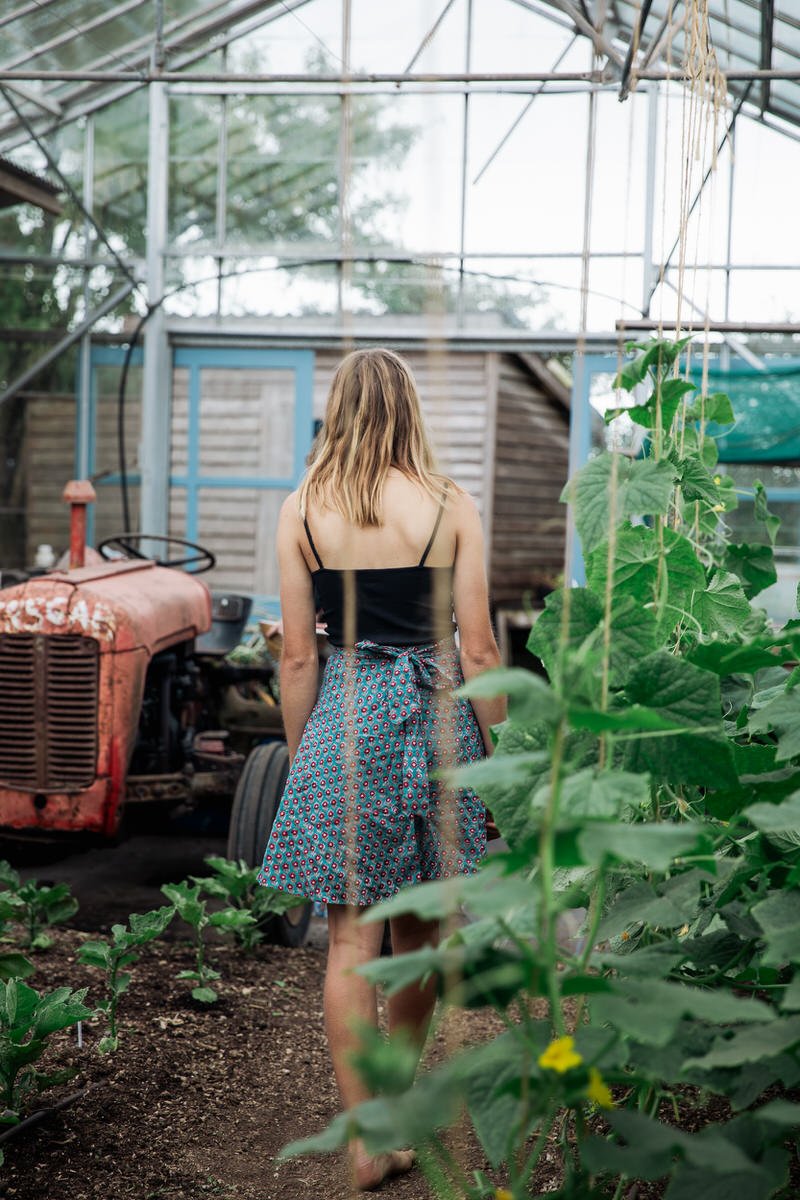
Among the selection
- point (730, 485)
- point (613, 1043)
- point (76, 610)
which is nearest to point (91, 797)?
point (76, 610)

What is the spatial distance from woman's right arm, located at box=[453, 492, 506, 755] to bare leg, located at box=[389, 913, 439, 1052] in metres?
0.36

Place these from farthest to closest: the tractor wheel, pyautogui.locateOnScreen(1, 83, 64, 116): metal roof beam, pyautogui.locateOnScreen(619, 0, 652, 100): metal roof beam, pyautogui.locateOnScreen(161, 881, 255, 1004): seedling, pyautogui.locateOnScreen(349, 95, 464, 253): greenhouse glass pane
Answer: pyautogui.locateOnScreen(349, 95, 464, 253): greenhouse glass pane, pyautogui.locateOnScreen(1, 83, 64, 116): metal roof beam, the tractor wheel, pyautogui.locateOnScreen(619, 0, 652, 100): metal roof beam, pyautogui.locateOnScreen(161, 881, 255, 1004): seedling

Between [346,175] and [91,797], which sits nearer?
[346,175]

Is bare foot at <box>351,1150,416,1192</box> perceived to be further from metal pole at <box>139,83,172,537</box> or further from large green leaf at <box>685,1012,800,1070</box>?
metal pole at <box>139,83,172,537</box>

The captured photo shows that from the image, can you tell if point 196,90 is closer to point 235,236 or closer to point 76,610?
point 235,236

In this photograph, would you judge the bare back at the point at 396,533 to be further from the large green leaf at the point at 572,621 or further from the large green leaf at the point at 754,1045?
the large green leaf at the point at 754,1045

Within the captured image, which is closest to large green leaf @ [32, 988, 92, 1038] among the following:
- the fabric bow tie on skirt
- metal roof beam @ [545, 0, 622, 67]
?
the fabric bow tie on skirt

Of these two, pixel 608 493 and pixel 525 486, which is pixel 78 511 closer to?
pixel 608 493

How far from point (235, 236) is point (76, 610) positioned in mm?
5787

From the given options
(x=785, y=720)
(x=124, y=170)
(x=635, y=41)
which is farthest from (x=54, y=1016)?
(x=124, y=170)

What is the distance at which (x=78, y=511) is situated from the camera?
422 cm

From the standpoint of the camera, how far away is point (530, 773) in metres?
1.24

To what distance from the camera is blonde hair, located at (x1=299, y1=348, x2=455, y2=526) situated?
2.25 m

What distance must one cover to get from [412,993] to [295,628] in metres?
0.70
